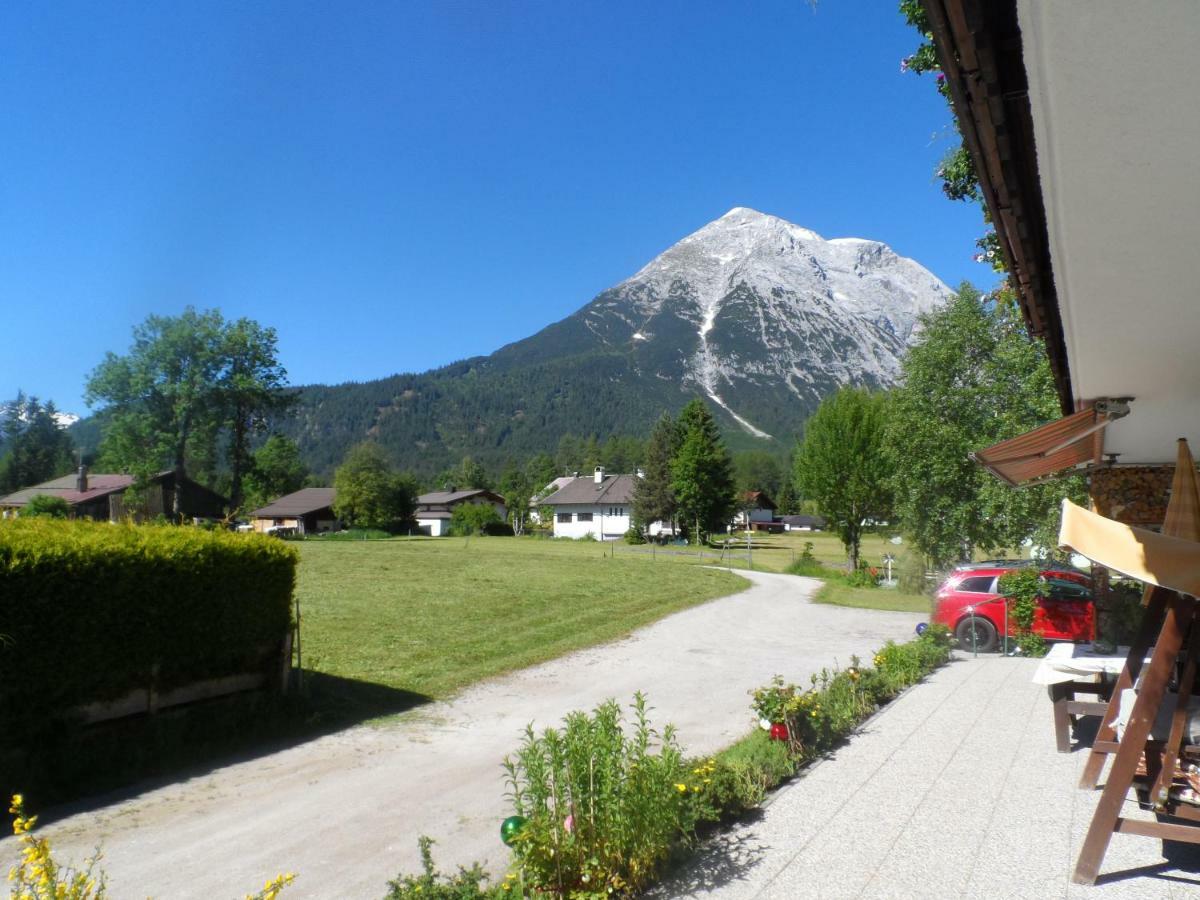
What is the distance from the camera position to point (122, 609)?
25.5ft

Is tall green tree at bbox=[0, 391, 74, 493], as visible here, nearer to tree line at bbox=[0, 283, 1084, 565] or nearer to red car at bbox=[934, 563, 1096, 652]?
tree line at bbox=[0, 283, 1084, 565]

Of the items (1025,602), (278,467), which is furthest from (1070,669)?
(278,467)

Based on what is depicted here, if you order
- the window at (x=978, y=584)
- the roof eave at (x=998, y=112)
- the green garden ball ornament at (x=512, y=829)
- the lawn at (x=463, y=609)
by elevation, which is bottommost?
the lawn at (x=463, y=609)

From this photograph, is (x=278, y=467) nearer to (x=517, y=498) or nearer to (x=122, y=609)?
(x=517, y=498)

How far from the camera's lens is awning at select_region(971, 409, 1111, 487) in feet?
25.1

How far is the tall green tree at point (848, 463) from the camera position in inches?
1342

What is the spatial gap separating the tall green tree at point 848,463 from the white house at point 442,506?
2066 inches

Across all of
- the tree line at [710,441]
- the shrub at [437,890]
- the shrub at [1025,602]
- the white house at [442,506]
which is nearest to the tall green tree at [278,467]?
the tree line at [710,441]

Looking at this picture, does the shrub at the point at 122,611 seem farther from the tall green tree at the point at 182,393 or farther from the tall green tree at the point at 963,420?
the tall green tree at the point at 182,393

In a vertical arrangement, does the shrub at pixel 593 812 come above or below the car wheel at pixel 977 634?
above

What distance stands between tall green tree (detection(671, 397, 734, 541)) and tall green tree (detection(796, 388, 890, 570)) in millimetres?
26950

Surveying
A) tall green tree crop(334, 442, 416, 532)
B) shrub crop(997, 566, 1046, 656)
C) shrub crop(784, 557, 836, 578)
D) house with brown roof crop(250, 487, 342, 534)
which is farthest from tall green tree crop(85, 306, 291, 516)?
shrub crop(997, 566, 1046, 656)

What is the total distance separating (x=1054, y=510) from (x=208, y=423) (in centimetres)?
5379

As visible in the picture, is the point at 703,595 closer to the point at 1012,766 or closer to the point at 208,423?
the point at 1012,766
